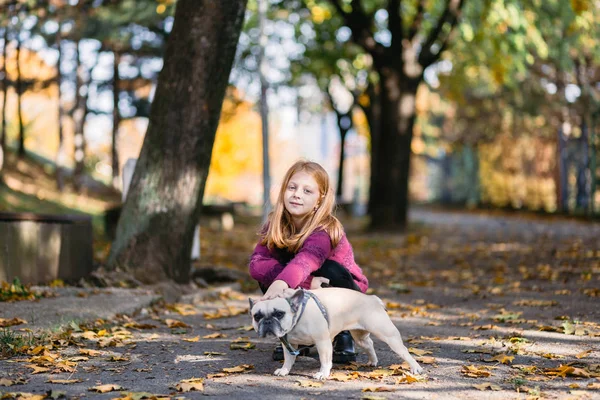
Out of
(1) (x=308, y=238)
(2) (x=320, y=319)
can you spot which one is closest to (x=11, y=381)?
(2) (x=320, y=319)

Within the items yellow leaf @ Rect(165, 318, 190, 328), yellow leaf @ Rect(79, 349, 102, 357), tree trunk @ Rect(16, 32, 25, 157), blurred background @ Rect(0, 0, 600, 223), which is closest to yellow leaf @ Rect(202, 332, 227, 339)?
yellow leaf @ Rect(165, 318, 190, 328)

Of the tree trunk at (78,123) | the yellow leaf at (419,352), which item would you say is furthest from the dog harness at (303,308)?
the tree trunk at (78,123)

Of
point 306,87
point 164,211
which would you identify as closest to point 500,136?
point 306,87

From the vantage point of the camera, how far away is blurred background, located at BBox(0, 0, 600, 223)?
16.2 metres

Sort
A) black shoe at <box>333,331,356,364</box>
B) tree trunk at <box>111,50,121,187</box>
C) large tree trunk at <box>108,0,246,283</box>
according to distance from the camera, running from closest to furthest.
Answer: black shoe at <box>333,331,356,364</box> < large tree trunk at <box>108,0,246,283</box> < tree trunk at <box>111,50,121,187</box>

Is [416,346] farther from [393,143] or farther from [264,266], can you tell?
[393,143]

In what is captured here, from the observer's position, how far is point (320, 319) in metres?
4.39

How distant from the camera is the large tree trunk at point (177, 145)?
8312 millimetres

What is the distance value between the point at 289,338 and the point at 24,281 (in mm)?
4212

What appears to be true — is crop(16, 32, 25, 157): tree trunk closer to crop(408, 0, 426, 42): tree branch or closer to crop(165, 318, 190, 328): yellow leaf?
crop(408, 0, 426, 42): tree branch

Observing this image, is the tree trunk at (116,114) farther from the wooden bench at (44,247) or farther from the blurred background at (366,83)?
the wooden bench at (44,247)

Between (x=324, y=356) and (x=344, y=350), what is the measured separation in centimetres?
62

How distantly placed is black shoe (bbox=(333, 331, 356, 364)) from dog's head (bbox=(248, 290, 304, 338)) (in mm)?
911

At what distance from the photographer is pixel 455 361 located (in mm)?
5160
